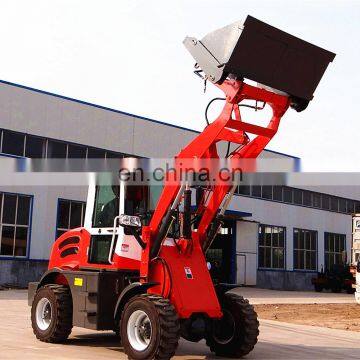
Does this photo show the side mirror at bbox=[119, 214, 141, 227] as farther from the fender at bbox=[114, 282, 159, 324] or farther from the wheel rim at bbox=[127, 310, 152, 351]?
the wheel rim at bbox=[127, 310, 152, 351]

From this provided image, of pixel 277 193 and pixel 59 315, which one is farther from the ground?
pixel 277 193

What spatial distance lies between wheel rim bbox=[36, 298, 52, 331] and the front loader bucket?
5098 mm

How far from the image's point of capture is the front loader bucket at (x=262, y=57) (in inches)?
337

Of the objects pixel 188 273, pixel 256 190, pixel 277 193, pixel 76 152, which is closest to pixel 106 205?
pixel 188 273

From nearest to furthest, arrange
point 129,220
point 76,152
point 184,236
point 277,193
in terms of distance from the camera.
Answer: point 129,220 → point 184,236 → point 76,152 → point 277,193

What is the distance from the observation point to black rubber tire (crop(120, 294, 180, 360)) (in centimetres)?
855

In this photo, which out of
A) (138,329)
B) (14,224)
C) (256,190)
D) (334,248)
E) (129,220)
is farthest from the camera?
(334,248)

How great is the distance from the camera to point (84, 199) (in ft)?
103

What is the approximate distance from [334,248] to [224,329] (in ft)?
130

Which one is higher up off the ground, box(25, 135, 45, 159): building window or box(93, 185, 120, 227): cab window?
box(25, 135, 45, 159): building window

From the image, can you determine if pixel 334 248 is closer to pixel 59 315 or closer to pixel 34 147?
pixel 34 147

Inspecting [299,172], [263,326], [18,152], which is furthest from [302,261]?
[263,326]

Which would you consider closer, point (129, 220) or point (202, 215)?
point (129, 220)

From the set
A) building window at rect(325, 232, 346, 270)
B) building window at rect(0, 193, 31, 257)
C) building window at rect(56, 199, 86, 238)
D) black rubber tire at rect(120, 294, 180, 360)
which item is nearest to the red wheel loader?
black rubber tire at rect(120, 294, 180, 360)
